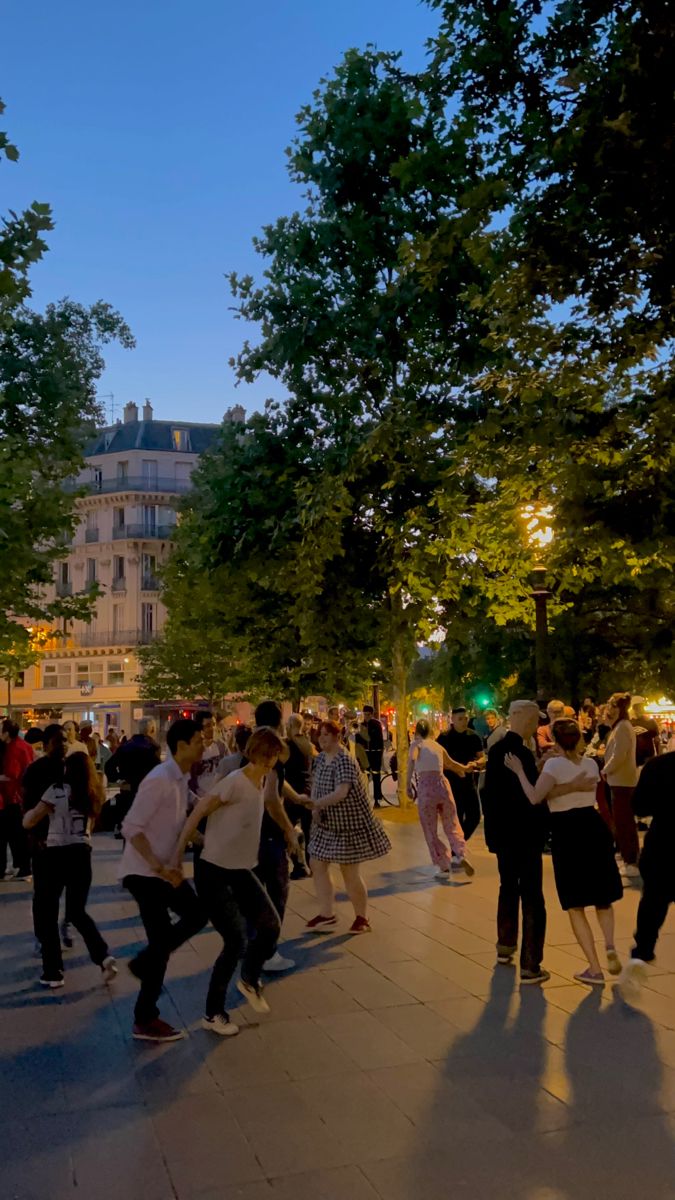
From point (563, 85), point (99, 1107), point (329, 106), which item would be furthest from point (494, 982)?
point (329, 106)

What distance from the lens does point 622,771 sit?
42.2 ft

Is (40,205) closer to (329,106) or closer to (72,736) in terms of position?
(72,736)

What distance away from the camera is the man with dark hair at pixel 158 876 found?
267 inches

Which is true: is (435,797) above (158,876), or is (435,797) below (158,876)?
below

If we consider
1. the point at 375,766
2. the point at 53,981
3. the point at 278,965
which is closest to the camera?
the point at 53,981

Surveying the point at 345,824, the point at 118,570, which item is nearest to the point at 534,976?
the point at 345,824

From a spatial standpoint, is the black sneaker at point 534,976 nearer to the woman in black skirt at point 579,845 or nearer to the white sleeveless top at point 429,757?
the woman in black skirt at point 579,845

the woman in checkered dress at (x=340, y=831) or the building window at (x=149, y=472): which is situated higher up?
the building window at (x=149, y=472)

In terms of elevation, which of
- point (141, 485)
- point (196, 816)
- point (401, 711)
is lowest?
point (196, 816)

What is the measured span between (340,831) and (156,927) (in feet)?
11.9

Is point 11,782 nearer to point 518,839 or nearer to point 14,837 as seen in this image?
point 14,837

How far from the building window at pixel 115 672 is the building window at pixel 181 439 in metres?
15.7

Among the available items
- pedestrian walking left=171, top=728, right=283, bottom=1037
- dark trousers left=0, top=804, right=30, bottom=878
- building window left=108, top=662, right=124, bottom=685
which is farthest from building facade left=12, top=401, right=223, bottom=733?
pedestrian walking left=171, top=728, right=283, bottom=1037

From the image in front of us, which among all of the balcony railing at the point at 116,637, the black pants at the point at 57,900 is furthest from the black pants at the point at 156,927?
the balcony railing at the point at 116,637
